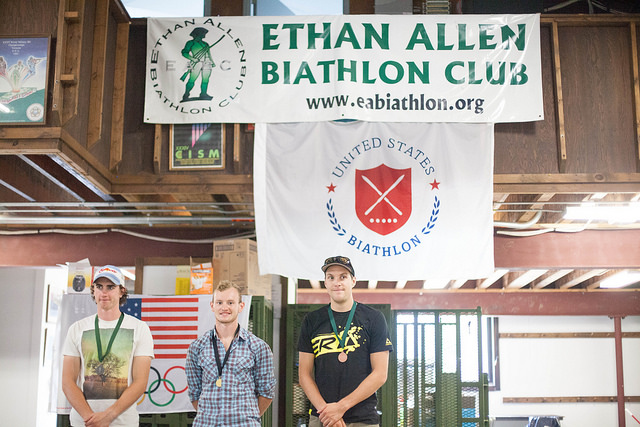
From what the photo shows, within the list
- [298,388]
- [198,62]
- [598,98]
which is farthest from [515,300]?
[198,62]

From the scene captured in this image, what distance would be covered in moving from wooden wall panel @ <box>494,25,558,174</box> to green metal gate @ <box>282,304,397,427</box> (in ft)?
6.20

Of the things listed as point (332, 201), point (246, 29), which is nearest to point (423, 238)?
point (332, 201)

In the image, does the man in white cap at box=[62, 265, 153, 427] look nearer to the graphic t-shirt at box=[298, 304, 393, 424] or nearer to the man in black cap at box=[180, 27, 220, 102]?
the graphic t-shirt at box=[298, 304, 393, 424]

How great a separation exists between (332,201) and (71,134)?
232cm

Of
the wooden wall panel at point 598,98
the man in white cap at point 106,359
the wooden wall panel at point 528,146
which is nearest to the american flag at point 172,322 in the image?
the man in white cap at point 106,359

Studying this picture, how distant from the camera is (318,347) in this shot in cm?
459

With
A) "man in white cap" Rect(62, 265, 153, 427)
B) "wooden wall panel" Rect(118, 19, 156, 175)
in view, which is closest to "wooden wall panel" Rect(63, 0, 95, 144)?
"wooden wall panel" Rect(118, 19, 156, 175)

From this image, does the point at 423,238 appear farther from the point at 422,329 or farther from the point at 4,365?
the point at 4,365

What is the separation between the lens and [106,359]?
16.4 ft

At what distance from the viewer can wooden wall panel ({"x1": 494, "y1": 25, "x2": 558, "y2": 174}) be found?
706 centimetres

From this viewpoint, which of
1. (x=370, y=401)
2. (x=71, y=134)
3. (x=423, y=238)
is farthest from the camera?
(x=423, y=238)

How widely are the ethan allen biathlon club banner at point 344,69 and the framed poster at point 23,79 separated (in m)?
1.45

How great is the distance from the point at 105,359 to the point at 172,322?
85.9 inches

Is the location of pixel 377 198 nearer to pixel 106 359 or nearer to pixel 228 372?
pixel 228 372
